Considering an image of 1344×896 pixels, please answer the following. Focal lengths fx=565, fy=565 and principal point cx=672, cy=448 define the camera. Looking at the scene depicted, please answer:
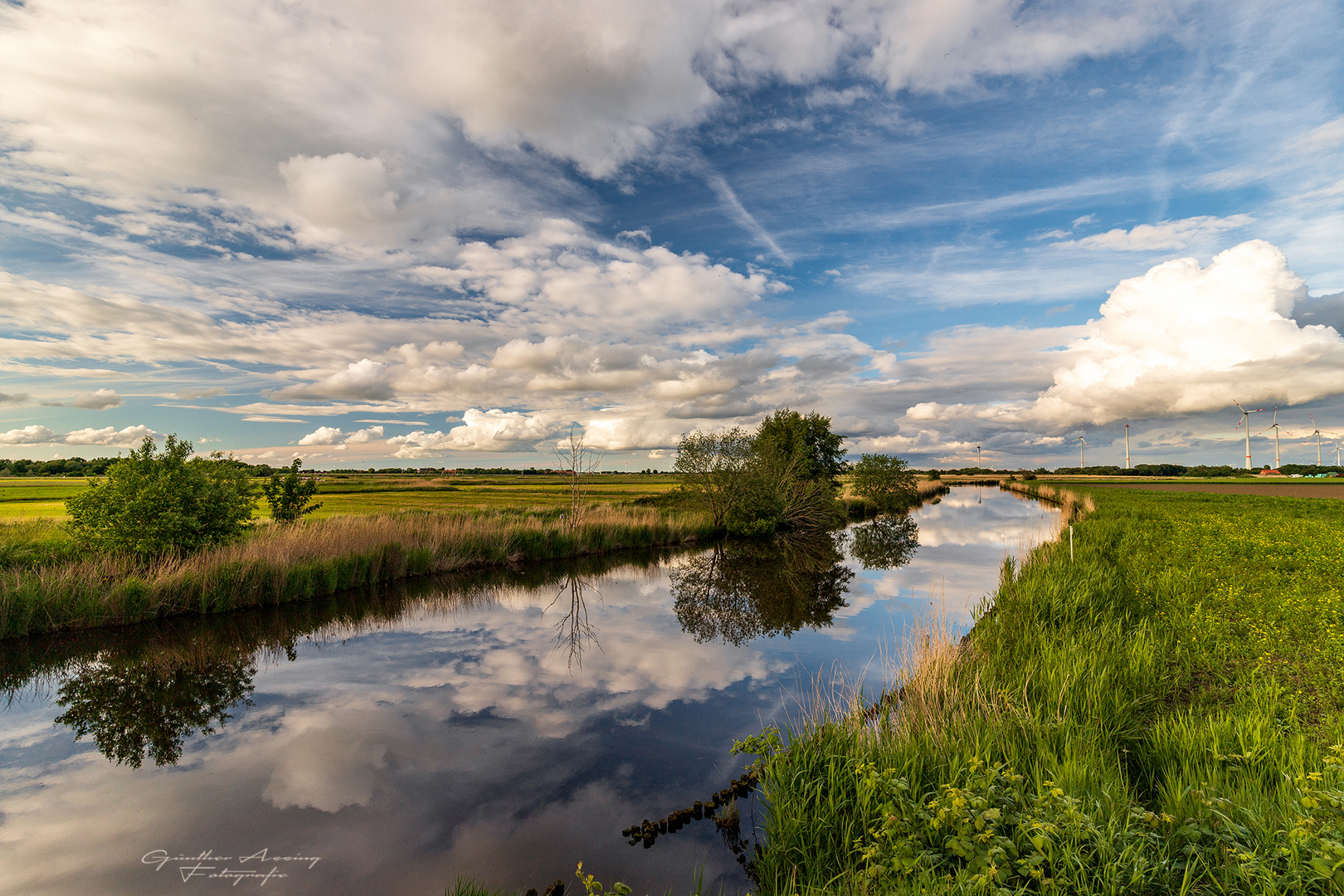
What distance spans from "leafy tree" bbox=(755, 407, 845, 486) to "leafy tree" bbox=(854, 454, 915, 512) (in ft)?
22.2

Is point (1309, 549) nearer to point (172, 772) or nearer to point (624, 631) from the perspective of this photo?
point (624, 631)

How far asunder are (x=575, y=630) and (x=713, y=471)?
62.4 ft

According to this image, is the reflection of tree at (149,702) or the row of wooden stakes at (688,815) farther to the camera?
the reflection of tree at (149,702)

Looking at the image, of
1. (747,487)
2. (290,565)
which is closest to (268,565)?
(290,565)

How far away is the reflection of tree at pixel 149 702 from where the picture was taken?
6.61 metres

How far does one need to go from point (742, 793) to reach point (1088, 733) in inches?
127

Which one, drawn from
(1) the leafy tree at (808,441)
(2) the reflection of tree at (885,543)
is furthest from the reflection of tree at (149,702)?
(1) the leafy tree at (808,441)

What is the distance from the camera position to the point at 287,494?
724 inches

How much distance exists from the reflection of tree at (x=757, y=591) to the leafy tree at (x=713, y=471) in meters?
4.97

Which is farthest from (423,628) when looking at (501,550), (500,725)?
(501,550)
